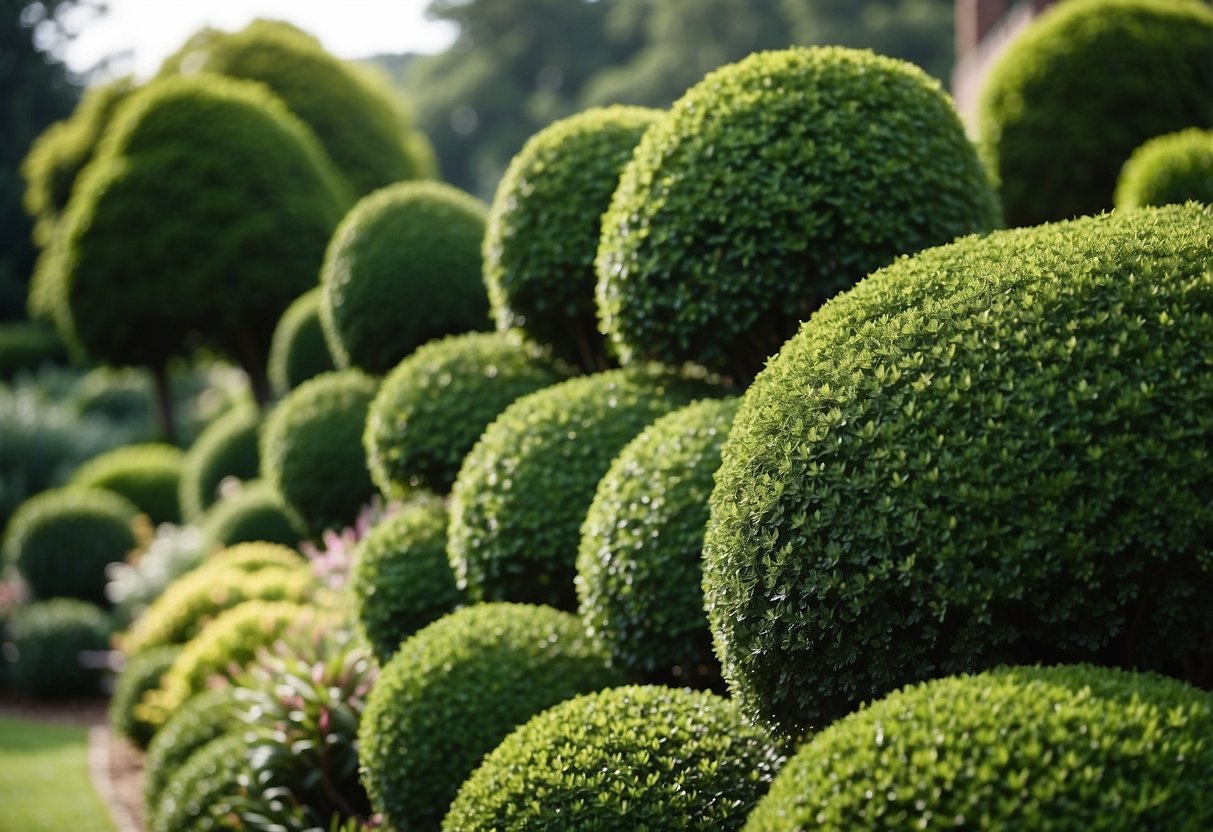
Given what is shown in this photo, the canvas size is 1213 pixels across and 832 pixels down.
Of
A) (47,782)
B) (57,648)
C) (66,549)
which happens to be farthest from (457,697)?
(66,549)

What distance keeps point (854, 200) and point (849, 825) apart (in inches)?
113

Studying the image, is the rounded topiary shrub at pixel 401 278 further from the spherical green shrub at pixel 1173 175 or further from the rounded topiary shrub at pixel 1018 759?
the rounded topiary shrub at pixel 1018 759

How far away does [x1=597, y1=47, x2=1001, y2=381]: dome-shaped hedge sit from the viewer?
4.80 m

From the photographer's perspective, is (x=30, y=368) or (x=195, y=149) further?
(x=30, y=368)

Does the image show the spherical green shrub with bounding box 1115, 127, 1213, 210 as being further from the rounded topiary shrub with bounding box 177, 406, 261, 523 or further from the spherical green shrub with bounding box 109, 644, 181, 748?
the rounded topiary shrub with bounding box 177, 406, 261, 523

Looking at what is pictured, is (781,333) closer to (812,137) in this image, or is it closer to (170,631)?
(812,137)

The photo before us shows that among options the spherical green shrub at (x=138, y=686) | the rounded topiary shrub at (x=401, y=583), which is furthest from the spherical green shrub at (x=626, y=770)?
the spherical green shrub at (x=138, y=686)

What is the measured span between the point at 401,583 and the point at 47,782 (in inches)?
208

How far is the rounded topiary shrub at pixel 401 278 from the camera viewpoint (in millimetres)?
8031

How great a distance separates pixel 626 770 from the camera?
355cm

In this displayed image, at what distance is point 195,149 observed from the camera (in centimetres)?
1778

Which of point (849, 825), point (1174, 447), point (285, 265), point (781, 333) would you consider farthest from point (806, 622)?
point (285, 265)

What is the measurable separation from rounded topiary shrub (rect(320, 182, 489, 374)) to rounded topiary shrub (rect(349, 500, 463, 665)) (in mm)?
2256

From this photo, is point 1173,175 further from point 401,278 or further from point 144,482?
point 144,482
